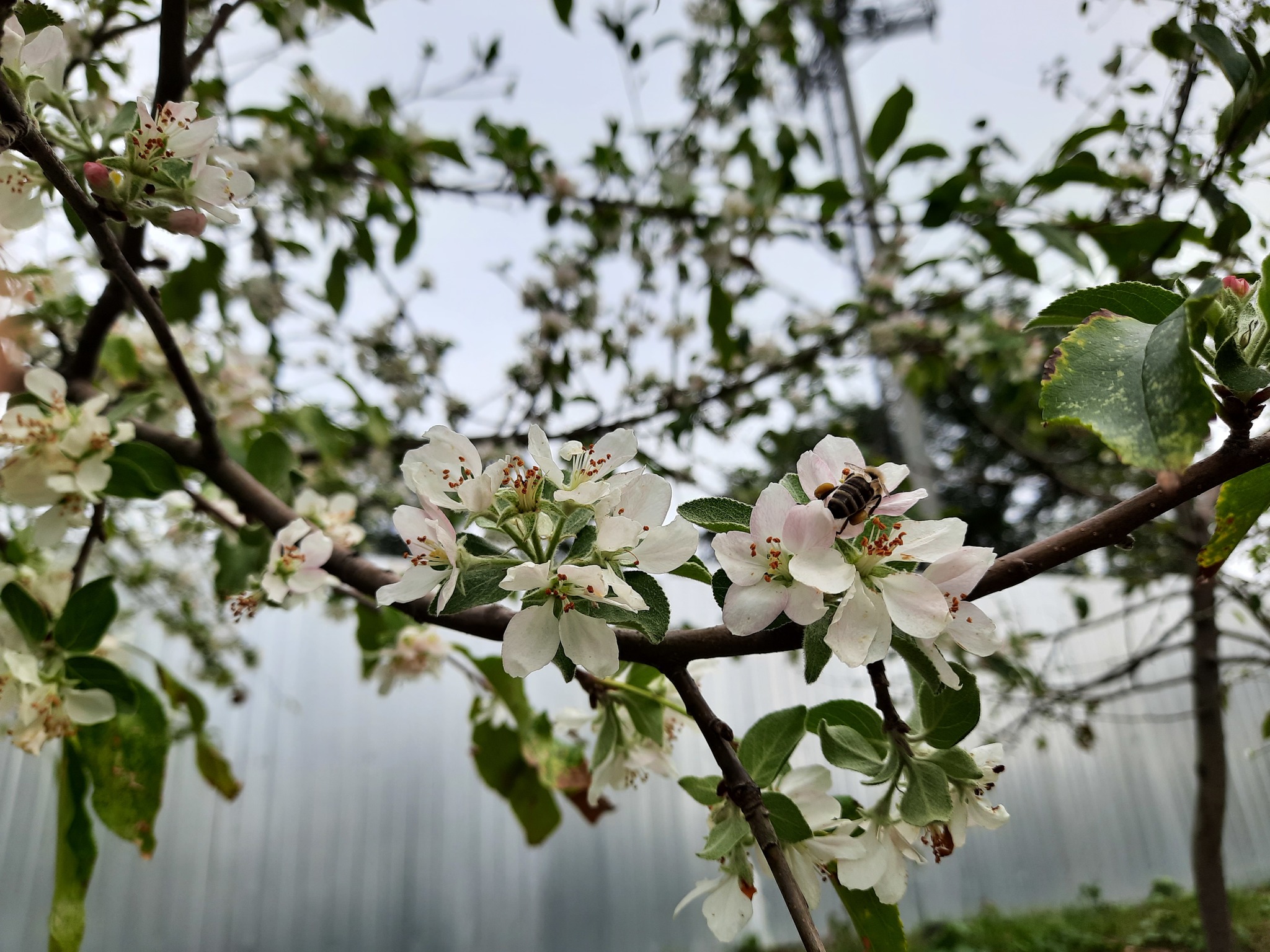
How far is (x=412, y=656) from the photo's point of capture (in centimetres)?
67

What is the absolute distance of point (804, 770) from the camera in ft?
1.18

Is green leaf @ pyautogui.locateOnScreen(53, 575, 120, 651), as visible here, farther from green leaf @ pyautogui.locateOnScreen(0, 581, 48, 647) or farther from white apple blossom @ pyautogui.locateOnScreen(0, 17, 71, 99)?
white apple blossom @ pyautogui.locateOnScreen(0, 17, 71, 99)

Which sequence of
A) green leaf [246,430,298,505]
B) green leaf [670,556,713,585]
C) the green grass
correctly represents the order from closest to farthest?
green leaf [670,556,713,585]
green leaf [246,430,298,505]
the green grass

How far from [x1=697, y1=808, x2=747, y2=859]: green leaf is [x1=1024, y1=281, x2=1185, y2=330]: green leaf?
0.82ft

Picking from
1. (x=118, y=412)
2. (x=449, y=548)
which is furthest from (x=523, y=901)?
(x=449, y=548)

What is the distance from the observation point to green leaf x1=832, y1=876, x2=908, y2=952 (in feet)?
1.12

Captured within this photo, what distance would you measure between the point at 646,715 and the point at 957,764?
6.0 inches

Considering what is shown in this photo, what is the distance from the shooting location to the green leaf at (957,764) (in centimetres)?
30

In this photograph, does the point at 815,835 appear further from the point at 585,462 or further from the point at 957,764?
the point at 585,462

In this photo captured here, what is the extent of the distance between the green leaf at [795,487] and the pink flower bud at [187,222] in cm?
30

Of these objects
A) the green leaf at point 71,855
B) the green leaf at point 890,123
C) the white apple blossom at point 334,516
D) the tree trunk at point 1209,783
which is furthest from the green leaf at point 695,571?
the tree trunk at point 1209,783

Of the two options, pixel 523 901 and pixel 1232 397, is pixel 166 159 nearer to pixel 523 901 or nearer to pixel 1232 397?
pixel 1232 397

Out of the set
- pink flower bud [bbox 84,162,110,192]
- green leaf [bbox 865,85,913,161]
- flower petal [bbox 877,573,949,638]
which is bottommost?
flower petal [bbox 877,573,949,638]

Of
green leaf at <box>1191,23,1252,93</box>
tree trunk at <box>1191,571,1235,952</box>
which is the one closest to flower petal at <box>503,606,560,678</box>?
green leaf at <box>1191,23,1252,93</box>
